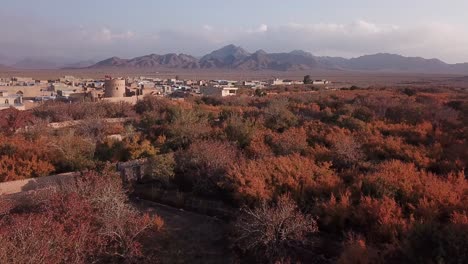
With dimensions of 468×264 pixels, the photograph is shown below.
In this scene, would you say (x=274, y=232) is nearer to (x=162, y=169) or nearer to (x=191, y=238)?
(x=191, y=238)

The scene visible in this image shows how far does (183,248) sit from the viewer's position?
11.9 meters

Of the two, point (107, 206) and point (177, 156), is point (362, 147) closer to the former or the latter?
point (177, 156)

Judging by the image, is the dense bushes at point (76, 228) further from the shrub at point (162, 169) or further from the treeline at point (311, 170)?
the treeline at point (311, 170)

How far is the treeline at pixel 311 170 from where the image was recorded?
34.8 feet

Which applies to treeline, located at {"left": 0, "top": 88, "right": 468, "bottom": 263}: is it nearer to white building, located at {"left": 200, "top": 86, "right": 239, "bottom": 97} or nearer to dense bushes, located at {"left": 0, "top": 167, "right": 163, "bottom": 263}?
dense bushes, located at {"left": 0, "top": 167, "right": 163, "bottom": 263}

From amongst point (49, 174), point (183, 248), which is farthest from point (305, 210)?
point (49, 174)

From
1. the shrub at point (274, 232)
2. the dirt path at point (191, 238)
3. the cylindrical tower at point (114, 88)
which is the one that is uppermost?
the cylindrical tower at point (114, 88)

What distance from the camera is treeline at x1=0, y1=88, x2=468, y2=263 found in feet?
34.8

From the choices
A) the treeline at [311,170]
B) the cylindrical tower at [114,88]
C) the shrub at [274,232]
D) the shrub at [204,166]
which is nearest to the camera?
the treeline at [311,170]

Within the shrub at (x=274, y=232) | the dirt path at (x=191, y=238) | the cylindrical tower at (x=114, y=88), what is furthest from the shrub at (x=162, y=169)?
the cylindrical tower at (x=114, y=88)

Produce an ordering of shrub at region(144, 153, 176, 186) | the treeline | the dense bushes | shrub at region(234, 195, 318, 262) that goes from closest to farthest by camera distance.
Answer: the dense bushes, the treeline, shrub at region(234, 195, 318, 262), shrub at region(144, 153, 176, 186)

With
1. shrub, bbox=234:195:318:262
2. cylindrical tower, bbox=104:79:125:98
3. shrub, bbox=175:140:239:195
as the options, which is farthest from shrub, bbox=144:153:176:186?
cylindrical tower, bbox=104:79:125:98

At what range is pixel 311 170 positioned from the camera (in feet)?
48.3

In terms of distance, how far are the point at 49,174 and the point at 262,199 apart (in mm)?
9188
